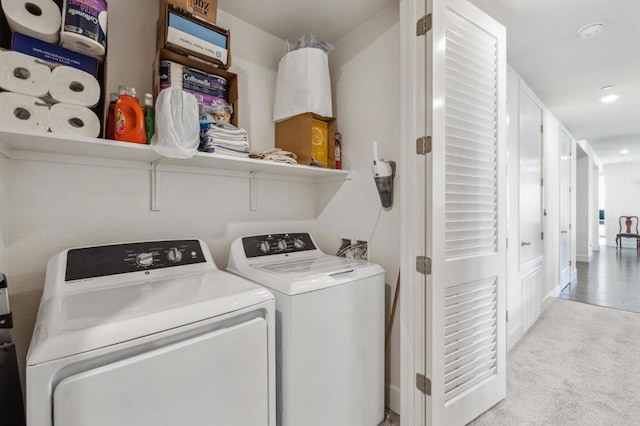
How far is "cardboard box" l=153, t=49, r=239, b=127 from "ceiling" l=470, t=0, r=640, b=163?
64.8 inches

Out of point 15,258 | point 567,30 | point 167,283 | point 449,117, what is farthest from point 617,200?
point 15,258

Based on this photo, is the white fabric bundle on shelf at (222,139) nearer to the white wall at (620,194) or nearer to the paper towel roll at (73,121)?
the paper towel roll at (73,121)

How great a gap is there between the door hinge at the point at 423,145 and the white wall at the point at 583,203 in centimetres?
670

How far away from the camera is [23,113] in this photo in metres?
1.04

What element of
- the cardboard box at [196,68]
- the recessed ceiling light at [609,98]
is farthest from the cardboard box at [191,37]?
the recessed ceiling light at [609,98]

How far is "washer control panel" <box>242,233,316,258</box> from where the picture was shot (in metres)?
1.71

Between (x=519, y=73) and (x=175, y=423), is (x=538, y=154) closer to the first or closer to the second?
(x=519, y=73)

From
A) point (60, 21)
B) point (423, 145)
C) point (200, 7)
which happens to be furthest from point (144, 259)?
point (423, 145)

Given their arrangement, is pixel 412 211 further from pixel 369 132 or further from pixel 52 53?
pixel 52 53

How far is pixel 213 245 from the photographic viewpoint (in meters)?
1.81

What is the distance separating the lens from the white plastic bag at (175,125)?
127 cm

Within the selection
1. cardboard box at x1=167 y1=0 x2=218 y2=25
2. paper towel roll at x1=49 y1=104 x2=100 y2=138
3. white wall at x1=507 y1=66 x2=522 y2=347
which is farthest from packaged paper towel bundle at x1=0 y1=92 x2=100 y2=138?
white wall at x1=507 y1=66 x2=522 y2=347

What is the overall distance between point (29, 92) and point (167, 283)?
34.0 inches

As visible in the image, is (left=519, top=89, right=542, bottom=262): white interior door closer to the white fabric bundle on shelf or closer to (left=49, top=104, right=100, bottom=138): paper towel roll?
the white fabric bundle on shelf
